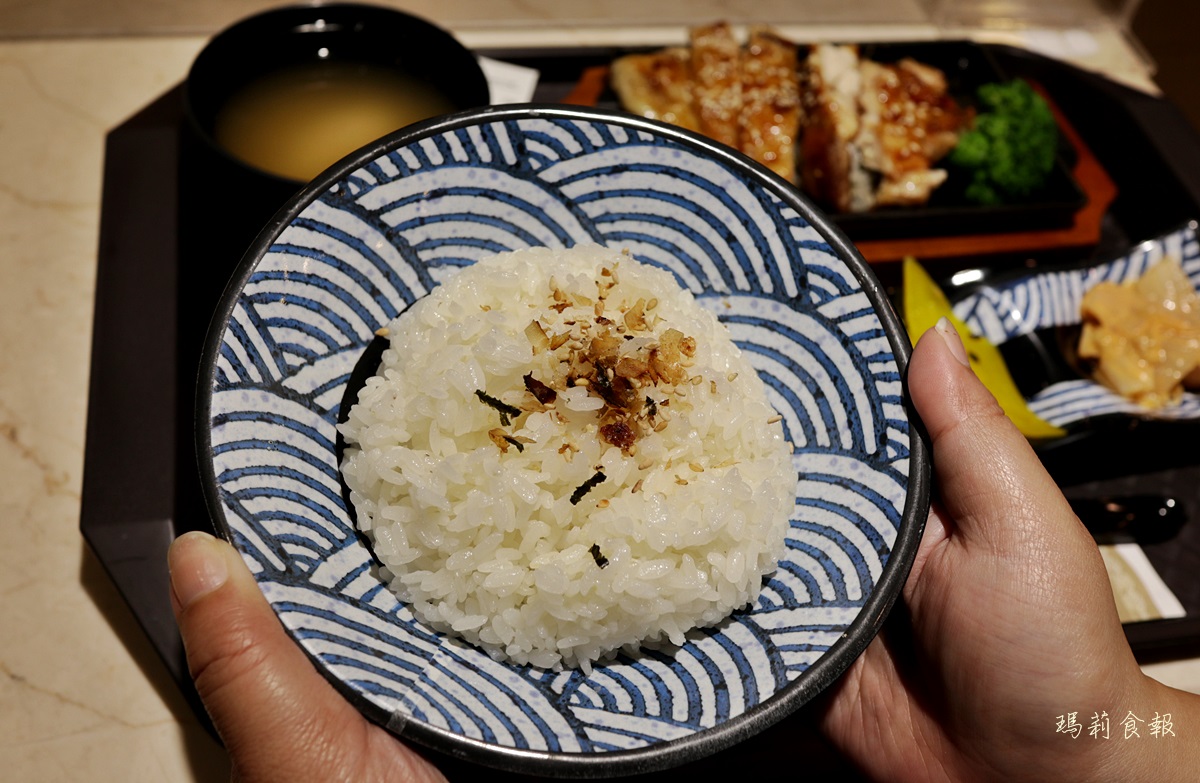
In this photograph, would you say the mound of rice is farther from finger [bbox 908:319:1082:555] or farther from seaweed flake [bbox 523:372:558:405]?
finger [bbox 908:319:1082:555]

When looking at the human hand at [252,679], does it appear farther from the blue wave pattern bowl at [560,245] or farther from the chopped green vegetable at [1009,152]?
the chopped green vegetable at [1009,152]

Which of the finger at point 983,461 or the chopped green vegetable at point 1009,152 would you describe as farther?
the chopped green vegetable at point 1009,152

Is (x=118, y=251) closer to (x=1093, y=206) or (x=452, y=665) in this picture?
(x=452, y=665)

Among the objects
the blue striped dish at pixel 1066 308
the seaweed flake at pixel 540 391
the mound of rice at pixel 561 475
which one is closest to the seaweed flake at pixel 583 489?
the mound of rice at pixel 561 475

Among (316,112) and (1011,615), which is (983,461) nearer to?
(1011,615)

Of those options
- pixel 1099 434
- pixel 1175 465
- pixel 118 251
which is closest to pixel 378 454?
pixel 118 251
